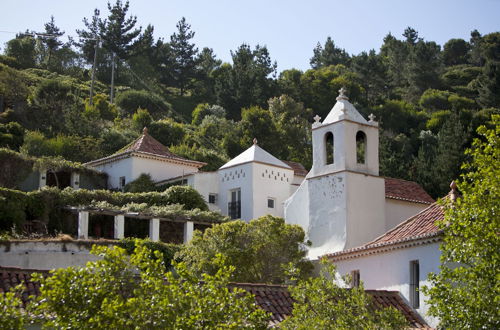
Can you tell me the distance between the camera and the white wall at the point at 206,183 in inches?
1953

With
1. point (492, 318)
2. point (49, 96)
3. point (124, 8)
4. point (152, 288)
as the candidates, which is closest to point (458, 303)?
point (492, 318)

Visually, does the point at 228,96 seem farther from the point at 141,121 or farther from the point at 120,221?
the point at 120,221

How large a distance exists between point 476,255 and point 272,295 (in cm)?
769

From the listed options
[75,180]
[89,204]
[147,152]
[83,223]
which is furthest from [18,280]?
[147,152]

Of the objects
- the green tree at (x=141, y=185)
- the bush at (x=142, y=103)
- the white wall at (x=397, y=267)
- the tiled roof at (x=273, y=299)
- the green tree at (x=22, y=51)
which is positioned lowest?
the tiled roof at (x=273, y=299)

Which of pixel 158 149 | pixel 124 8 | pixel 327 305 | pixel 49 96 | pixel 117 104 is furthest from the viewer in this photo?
pixel 124 8

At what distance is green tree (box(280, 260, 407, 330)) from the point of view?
19.4 m

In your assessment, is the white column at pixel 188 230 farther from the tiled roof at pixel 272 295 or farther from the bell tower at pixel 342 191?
the tiled roof at pixel 272 295

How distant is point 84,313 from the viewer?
53.1 ft

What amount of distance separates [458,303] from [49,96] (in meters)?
53.8

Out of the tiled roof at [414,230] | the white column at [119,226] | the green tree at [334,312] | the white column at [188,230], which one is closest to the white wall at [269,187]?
the white column at [188,230]

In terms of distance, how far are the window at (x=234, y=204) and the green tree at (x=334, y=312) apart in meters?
27.8

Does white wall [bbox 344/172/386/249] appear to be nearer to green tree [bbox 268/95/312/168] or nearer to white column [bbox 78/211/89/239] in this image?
white column [bbox 78/211/89/239]

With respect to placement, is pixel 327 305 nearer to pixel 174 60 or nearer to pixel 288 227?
pixel 288 227
